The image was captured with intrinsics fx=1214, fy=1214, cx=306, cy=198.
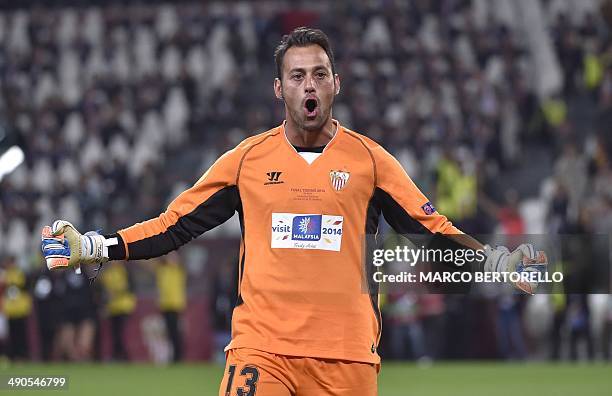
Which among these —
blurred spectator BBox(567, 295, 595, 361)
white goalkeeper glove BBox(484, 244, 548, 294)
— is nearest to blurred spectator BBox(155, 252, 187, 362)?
blurred spectator BBox(567, 295, 595, 361)

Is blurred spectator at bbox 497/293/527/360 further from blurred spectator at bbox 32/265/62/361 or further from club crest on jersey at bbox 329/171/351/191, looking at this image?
club crest on jersey at bbox 329/171/351/191

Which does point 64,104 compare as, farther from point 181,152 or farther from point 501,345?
point 501,345

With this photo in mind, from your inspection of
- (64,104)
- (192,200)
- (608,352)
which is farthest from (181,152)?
(192,200)

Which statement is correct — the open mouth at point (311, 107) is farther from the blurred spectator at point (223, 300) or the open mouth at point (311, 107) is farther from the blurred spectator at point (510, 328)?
the blurred spectator at point (223, 300)

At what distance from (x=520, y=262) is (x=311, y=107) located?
1192 millimetres

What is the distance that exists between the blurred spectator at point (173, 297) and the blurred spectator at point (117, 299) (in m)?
0.62

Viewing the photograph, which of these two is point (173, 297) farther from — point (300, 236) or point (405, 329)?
point (300, 236)

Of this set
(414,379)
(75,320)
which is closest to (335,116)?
(75,320)

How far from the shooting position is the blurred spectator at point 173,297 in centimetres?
2034

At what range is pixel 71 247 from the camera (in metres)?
5.47

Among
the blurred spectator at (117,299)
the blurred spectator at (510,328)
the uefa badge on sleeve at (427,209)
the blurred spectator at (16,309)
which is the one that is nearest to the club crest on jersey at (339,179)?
the uefa badge on sleeve at (427,209)

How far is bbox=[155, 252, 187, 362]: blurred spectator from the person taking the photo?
20.3 m

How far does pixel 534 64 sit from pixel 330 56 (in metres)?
19.8

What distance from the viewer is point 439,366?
18797 millimetres
